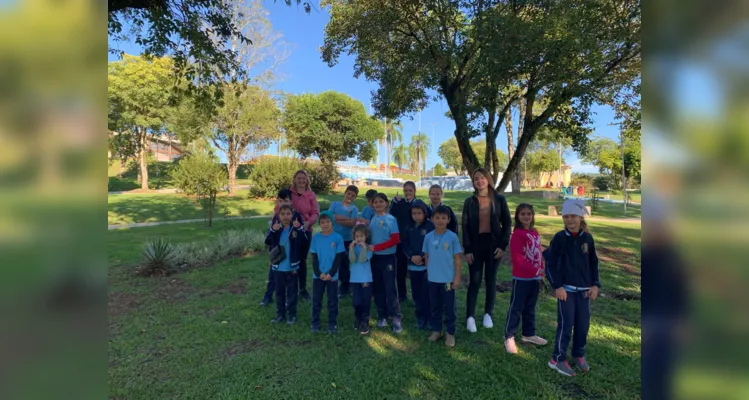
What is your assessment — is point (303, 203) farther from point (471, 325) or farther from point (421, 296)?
point (471, 325)

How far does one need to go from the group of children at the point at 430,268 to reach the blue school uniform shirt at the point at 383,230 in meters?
0.01

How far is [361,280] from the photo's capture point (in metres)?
4.52

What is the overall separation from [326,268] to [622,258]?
25.4 feet

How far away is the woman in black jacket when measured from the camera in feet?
14.9

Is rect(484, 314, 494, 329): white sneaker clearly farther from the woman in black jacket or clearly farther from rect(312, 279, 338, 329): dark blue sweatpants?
rect(312, 279, 338, 329): dark blue sweatpants

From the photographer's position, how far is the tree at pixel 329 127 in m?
38.4

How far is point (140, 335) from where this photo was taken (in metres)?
4.48

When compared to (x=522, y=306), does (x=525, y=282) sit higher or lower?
higher

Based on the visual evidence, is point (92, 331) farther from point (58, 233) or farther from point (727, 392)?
point (727, 392)

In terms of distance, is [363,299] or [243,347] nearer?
[243,347]

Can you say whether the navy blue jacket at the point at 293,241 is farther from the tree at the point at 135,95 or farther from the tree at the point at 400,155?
the tree at the point at 400,155

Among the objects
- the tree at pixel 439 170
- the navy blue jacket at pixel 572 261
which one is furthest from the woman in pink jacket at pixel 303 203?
the tree at pixel 439 170

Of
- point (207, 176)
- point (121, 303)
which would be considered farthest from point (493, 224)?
point (207, 176)

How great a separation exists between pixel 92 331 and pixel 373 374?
304cm
